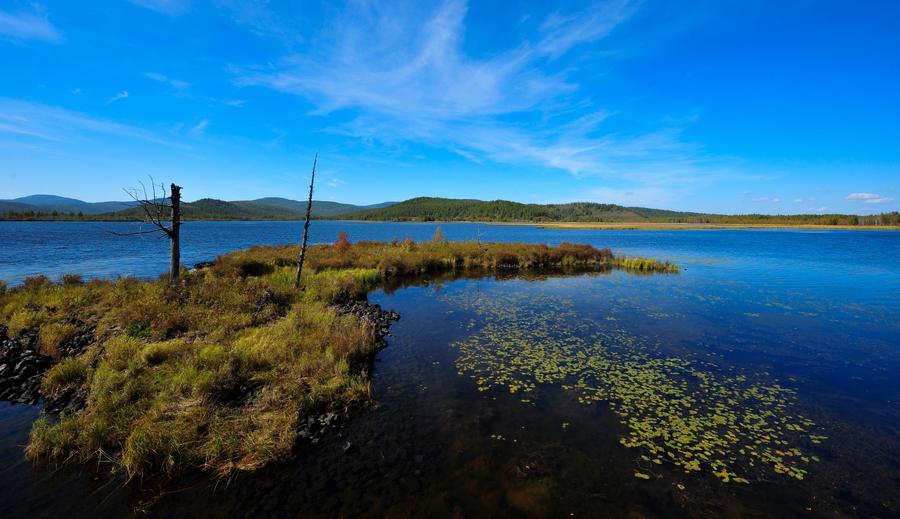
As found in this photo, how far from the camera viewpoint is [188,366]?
11.2 meters

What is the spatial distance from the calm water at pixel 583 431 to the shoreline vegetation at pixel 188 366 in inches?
23.5

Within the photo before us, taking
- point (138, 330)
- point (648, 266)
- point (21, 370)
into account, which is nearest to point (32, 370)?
point (21, 370)

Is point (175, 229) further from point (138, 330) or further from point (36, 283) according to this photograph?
point (36, 283)

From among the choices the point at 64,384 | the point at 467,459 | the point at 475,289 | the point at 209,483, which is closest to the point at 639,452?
the point at 467,459

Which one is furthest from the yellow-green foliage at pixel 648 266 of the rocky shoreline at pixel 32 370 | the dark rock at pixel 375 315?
the rocky shoreline at pixel 32 370

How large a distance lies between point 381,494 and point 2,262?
5432 centimetres

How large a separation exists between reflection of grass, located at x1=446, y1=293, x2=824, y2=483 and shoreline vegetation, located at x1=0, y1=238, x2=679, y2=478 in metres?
5.20

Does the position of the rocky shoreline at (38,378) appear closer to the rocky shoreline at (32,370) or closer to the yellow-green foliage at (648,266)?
the rocky shoreline at (32,370)

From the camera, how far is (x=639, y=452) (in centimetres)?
892

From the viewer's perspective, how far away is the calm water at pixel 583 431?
7297 millimetres

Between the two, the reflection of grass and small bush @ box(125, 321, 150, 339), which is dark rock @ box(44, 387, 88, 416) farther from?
the reflection of grass

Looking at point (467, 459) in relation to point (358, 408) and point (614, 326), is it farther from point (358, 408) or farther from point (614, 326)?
point (614, 326)

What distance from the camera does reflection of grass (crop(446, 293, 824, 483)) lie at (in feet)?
29.0

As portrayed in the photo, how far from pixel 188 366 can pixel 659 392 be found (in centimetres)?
1431
